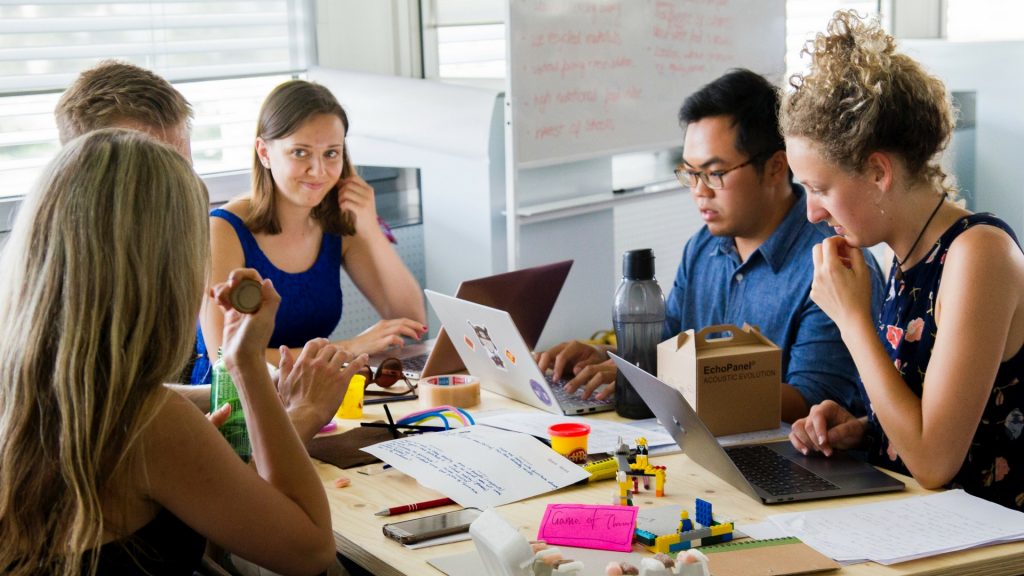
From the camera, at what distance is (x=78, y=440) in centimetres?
120

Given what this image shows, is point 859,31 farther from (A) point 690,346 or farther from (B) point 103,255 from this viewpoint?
(B) point 103,255

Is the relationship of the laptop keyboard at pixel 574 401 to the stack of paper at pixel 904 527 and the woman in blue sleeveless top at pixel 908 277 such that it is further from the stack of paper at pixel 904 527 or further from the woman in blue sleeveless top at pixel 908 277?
the stack of paper at pixel 904 527

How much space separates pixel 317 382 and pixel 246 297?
383 millimetres

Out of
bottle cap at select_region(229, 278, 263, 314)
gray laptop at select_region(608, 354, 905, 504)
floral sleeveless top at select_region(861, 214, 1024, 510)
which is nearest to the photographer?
bottle cap at select_region(229, 278, 263, 314)

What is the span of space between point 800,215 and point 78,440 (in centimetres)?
147

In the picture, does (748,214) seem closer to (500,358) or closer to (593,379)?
(593,379)

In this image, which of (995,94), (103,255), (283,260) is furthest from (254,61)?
(995,94)

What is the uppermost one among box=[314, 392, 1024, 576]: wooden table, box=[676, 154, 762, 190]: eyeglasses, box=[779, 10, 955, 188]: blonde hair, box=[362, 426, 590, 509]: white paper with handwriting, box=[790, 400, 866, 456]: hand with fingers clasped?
box=[779, 10, 955, 188]: blonde hair

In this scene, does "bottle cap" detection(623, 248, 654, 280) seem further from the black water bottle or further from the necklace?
the necklace

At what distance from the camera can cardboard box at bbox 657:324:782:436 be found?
70.1 inches

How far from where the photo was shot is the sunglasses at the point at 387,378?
7.13 feet

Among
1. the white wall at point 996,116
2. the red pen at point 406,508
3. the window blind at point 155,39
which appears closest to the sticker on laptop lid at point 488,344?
the red pen at point 406,508

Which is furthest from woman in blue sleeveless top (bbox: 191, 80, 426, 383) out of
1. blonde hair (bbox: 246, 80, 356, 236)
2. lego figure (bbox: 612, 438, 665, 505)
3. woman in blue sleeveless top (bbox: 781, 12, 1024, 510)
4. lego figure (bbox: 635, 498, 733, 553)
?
lego figure (bbox: 635, 498, 733, 553)

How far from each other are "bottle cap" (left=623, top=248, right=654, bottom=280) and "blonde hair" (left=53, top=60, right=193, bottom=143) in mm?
1039
